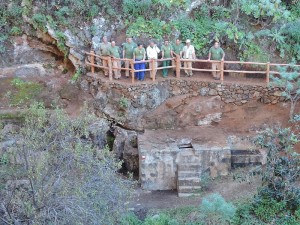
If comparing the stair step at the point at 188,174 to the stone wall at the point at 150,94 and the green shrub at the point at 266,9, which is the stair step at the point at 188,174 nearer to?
the stone wall at the point at 150,94

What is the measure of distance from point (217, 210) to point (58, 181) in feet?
13.6

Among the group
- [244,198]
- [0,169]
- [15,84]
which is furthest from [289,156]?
[15,84]

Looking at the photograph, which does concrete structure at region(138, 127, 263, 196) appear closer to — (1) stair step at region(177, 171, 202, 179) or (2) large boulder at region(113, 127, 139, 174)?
(1) stair step at region(177, 171, 202, 179)

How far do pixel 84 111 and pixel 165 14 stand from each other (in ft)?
22.0

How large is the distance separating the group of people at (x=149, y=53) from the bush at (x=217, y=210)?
17.5 feet

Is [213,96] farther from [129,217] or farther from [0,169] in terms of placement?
[0,169]

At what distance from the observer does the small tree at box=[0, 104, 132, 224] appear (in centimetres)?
924

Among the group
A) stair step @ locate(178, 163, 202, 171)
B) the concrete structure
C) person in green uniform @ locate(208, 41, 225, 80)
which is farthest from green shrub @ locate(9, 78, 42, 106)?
person in green uniform @ locate(208, 41, 225, 80)

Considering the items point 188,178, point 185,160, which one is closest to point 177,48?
point 185,160

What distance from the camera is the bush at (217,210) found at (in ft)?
37.9

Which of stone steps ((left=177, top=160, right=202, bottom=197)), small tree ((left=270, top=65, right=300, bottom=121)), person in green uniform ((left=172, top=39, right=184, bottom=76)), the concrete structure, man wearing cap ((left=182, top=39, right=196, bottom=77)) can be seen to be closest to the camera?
stone steps ((left=177, top=160, right=202, bottom=197))

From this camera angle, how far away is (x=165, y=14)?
1711 cm

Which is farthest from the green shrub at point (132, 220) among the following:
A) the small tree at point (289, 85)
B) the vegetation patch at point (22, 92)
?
the vegetation patch at point (22, 92)

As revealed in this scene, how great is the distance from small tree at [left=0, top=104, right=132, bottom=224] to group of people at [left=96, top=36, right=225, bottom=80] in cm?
492
